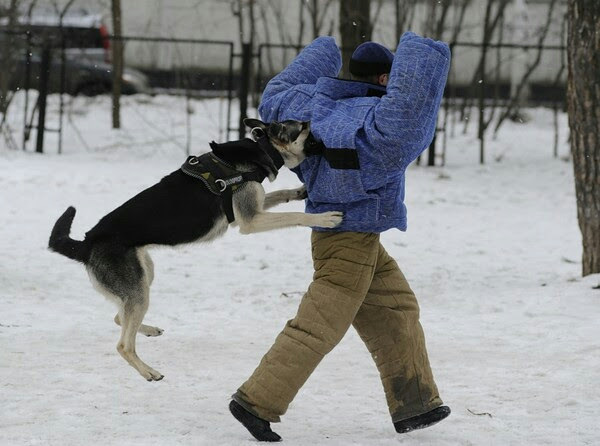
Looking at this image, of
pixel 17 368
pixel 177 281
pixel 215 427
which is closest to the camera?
A: pixel 215 427

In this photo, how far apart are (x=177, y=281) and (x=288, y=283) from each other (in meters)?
0.88

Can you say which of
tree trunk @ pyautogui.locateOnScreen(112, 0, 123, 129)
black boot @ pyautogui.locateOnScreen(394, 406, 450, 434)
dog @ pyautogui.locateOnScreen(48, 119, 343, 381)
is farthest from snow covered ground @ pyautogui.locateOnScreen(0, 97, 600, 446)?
tree trunk @ pyautogui.locateOnScreen(112, 0, 123, 129)

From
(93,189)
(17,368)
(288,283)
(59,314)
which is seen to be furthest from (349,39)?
(17,368)

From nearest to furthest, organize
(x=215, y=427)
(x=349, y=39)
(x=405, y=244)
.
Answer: (x=215, y=427) < (x=405, y=244) < (x=349, y=39)

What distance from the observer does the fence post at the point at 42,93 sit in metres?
12.6

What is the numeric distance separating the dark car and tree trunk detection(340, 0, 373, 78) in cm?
345

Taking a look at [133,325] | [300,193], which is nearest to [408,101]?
[300,193]

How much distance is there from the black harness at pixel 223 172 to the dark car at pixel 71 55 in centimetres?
949

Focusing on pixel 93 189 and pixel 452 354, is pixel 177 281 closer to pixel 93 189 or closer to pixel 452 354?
pixel 452 354

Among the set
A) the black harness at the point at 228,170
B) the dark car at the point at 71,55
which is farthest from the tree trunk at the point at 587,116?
the dark car at the point at 71,55

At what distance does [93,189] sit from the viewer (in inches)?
418

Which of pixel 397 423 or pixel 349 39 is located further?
pixel 349 39

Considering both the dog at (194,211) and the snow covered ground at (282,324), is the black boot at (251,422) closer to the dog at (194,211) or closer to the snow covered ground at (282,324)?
the snow covered ground at (282,324)

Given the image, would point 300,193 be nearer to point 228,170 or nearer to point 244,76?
point 228,170
